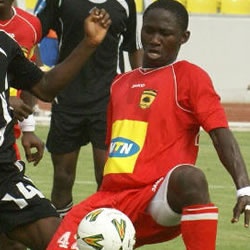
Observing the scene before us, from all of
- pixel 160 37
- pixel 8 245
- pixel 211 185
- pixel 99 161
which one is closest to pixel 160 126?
pixel 160 37

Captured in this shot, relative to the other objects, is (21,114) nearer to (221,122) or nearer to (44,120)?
(221,122)

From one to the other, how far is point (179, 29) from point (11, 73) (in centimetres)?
107

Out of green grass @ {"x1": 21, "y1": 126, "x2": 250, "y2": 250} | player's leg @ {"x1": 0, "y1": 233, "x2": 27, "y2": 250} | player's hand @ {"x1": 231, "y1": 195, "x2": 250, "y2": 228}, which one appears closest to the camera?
player's hand @ {"x1": 231, "y1": 195, "x2": 250, "y2": 228}

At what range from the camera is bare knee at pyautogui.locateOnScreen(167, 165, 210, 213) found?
6.51 metres

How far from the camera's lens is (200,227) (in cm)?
655

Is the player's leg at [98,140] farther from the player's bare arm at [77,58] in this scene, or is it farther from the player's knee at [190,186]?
the player's knee at [190,186]

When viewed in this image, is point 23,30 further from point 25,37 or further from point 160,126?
point 160,126

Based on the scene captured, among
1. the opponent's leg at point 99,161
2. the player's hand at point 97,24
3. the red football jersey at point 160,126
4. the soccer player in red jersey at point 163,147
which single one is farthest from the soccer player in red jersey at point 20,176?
the opponent's leg at point 99,161

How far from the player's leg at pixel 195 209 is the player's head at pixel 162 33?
942 millimetres

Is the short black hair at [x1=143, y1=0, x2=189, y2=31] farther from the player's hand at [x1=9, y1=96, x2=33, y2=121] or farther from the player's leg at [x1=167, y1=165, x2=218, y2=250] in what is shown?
the player's leg at [x1=167, y1=165, x2=218, y2=250]

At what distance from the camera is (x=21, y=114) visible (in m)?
7.47

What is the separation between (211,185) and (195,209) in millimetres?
6044

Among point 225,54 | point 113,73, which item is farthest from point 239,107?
point 113,73

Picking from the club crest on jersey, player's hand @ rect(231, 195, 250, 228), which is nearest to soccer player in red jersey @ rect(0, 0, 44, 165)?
the club crest on jersey
